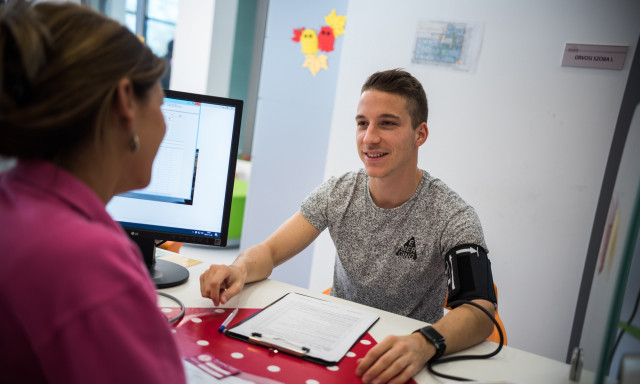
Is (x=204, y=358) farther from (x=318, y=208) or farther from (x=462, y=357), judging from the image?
(x=318, y=208)

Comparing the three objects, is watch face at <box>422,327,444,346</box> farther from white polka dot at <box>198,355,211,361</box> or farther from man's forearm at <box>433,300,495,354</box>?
white polka dot at <box>198,355,211,361</box>

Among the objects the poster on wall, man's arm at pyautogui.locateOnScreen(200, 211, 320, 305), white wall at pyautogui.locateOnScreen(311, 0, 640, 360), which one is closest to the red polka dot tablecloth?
man's arm at pyautogui.locateOnScreen(200, 211, 320, 305)

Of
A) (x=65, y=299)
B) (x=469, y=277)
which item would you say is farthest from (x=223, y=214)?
(x=65, y=299)

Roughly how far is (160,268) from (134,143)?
0.72 metres

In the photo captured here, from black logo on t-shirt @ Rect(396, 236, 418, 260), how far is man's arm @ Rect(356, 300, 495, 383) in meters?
0.32

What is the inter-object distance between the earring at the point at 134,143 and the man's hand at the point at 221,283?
0.52 m

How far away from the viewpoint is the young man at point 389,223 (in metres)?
1.28

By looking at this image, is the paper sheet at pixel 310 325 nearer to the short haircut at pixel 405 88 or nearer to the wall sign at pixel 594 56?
the short haircut at pixel 405 88

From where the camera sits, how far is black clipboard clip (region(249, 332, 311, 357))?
84 cm

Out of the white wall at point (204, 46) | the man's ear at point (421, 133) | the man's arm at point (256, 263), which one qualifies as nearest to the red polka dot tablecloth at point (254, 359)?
the man's arm at point (256, 263)

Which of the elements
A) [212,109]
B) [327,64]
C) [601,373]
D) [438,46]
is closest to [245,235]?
[327,64]

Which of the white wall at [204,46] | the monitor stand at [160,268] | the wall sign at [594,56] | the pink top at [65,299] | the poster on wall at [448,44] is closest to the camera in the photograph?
the pink top at [65,299]

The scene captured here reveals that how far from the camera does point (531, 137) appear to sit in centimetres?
202

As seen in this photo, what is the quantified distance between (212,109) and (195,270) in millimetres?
467
